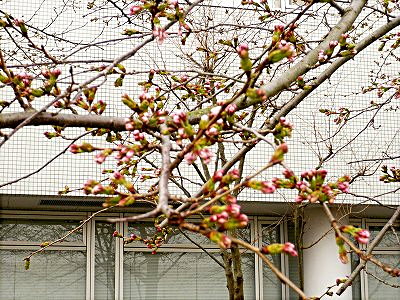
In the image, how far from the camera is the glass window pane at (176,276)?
9070mm

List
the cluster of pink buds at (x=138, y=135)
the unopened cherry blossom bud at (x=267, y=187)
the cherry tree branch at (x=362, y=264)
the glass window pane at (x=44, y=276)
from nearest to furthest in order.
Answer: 1. the unopened cherry blossom bud at (x=267, y=187)
2. the cluster of pink buds at (x=138, y=135)
3. the cherry tree branch at (x=362, y=264)
4. the glass window pane at (x=44, y=276)

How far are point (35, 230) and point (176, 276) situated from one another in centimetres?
170

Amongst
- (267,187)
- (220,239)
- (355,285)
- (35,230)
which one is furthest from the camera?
(355,285)

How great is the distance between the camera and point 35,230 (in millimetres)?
8875

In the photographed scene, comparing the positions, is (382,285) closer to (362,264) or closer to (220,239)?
(362,264)

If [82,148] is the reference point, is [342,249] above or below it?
below

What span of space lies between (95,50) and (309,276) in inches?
147

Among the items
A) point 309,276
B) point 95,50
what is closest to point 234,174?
point 95,50

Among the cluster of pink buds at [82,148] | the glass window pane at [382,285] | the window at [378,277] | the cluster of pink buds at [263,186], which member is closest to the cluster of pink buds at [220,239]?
the cluster of pink buds at [263,186]

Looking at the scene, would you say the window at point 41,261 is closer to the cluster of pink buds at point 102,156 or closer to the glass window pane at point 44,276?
the glass window pane at point 44,276

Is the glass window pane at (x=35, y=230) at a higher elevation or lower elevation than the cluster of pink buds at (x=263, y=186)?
lower

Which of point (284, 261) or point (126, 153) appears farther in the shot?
point (284, 261)

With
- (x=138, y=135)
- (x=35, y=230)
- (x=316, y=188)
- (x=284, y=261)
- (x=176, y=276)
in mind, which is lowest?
A: (x=176, y=276)

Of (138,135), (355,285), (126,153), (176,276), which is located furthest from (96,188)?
(355,285)
